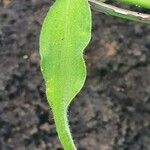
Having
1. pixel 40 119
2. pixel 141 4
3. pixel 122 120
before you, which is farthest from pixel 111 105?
pixel 141 4

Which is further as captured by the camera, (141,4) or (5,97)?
(5,97)

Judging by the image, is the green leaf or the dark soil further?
the dark soil

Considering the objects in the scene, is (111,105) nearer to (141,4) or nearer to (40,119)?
(40,119)

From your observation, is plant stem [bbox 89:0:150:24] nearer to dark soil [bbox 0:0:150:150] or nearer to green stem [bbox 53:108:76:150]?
green stem [bbox 53:108:76:150]

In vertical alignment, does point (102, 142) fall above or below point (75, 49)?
below

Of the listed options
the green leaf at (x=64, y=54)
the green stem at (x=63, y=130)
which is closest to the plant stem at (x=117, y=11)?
the green leaf at (x=64, y=54)

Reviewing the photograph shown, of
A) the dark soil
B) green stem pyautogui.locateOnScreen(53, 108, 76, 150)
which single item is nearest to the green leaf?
green stem pyautogui.locateOnScreen(53, 108, 76, 150)
